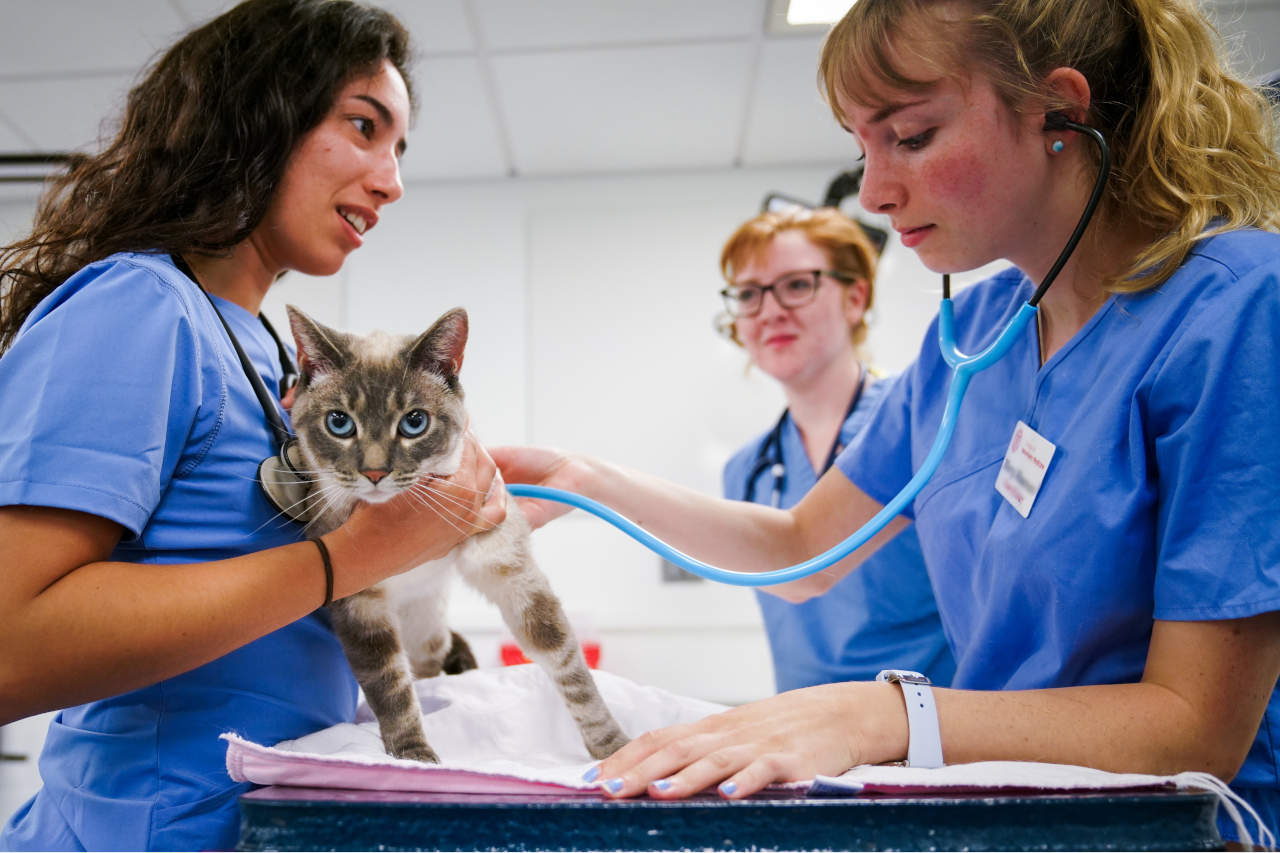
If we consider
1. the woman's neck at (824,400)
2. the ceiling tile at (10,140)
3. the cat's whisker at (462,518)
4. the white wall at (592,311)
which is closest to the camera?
the cat's whisker at (462,518)

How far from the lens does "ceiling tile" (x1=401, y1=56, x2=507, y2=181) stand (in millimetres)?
2932

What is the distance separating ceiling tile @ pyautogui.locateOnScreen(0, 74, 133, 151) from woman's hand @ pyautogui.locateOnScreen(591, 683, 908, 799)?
3.26 metres

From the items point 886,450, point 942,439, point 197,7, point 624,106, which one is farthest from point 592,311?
point 942,439

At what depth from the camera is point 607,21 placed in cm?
265

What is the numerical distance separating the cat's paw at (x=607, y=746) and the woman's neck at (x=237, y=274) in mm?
817

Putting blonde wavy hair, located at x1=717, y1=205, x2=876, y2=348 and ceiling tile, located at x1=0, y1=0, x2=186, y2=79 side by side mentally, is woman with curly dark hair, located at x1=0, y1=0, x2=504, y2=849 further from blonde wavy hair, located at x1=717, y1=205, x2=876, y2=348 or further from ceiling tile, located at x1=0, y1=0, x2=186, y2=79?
ceiling tile, located at x1=0, y1=0, x2=186, y2=79

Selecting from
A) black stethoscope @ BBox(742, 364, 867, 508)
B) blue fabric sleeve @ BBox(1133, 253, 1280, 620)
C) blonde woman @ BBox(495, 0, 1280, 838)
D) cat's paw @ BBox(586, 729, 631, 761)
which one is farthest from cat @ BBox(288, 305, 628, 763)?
black stethoscope @ BBox(742, 364, 867, 508)

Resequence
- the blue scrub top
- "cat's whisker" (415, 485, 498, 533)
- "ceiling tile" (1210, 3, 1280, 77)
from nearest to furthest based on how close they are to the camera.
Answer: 1. "cat's whisker" (415, 485, 498, 533)
2. the blue scrub top
3. "ceiling tile" (1210, 3, 1280, 77)

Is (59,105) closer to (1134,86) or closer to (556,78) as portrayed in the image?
(556,78)

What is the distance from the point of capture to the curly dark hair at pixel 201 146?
99cm

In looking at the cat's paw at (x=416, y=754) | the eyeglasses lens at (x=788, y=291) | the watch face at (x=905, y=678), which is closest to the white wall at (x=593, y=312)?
the eyeglasses lens at (x=788, y=291)

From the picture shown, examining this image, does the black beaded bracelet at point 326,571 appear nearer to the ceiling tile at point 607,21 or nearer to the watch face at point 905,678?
the watch face at point 905,678

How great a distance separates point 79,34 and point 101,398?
276cm

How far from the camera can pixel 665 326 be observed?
358 centimetres
